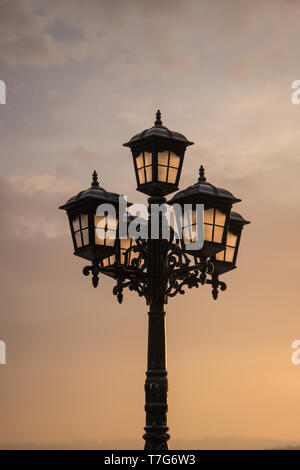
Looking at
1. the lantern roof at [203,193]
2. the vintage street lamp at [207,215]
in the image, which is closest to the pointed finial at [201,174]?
the lantern roof at [203,193]

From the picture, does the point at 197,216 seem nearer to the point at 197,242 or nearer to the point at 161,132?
the point at 197,242

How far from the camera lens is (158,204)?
48.5 feet

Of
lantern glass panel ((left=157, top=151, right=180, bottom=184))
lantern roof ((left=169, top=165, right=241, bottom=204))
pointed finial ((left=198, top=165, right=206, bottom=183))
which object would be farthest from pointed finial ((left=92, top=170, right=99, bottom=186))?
pointed finial ((left=198, top=165, right=206, bottom=183))

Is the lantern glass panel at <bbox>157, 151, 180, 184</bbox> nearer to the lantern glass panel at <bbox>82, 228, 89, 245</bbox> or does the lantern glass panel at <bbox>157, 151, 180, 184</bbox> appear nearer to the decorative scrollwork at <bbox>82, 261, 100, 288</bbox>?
the lantern glass panel at <bbox>82, 228, 89, 245</bbox>

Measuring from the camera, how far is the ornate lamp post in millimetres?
14075

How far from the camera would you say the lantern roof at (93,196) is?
46.8ft

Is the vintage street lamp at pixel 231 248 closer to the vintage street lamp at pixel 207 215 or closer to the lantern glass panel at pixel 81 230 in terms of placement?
the vintage street lamp at pixel 207 215

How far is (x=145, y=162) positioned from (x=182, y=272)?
2008 mm

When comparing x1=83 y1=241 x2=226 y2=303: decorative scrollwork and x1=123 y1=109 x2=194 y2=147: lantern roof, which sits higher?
x1=123 y1=109 x2=194 y2=147: lantern roof

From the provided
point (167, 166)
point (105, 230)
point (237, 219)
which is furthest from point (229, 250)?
point (105, 230)

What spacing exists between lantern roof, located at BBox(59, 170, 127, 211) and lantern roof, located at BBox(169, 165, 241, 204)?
3.20 feet

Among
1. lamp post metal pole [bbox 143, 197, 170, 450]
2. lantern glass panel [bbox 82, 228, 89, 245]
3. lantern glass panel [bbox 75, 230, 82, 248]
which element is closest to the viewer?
lamp post metal pole [bbox 143, 197, 170, 450]

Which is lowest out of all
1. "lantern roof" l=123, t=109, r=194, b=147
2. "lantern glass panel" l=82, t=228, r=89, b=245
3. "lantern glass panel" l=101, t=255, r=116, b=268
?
"lantern glass panel" l=82, t=228, r=89, b=245
